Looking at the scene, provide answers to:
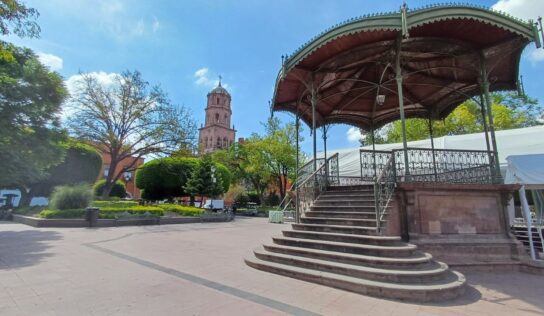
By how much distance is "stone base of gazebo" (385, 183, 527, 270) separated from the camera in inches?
257

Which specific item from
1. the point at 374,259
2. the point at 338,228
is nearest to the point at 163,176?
the point at 338,228

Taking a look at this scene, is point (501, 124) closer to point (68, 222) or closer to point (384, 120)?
point (384, 120)

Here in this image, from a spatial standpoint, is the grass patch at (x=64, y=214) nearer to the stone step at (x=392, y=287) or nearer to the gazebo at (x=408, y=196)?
the gazebo at (x=408, y=196)

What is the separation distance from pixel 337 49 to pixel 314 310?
6.81m

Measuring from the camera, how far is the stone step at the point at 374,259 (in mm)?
5012

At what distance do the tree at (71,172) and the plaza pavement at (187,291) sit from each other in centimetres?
2056

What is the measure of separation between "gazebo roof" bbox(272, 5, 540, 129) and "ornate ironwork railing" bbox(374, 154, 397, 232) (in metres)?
3.08

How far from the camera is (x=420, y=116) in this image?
12.3 m

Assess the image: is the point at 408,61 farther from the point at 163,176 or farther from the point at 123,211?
the point at 163,176

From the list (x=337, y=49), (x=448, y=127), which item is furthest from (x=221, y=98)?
(x=337, y=49)

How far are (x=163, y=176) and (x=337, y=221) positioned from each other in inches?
976

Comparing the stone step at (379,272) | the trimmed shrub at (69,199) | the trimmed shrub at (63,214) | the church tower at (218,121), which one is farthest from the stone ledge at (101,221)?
the church tower at (218,121)

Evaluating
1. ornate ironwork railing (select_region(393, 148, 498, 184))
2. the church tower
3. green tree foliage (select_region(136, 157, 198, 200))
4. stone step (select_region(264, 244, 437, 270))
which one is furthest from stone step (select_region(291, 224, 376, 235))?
the church tower

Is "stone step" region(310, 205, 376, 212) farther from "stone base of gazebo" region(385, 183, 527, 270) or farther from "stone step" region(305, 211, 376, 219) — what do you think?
"stone base of gazebo" region(385, 183, 527, 270)
